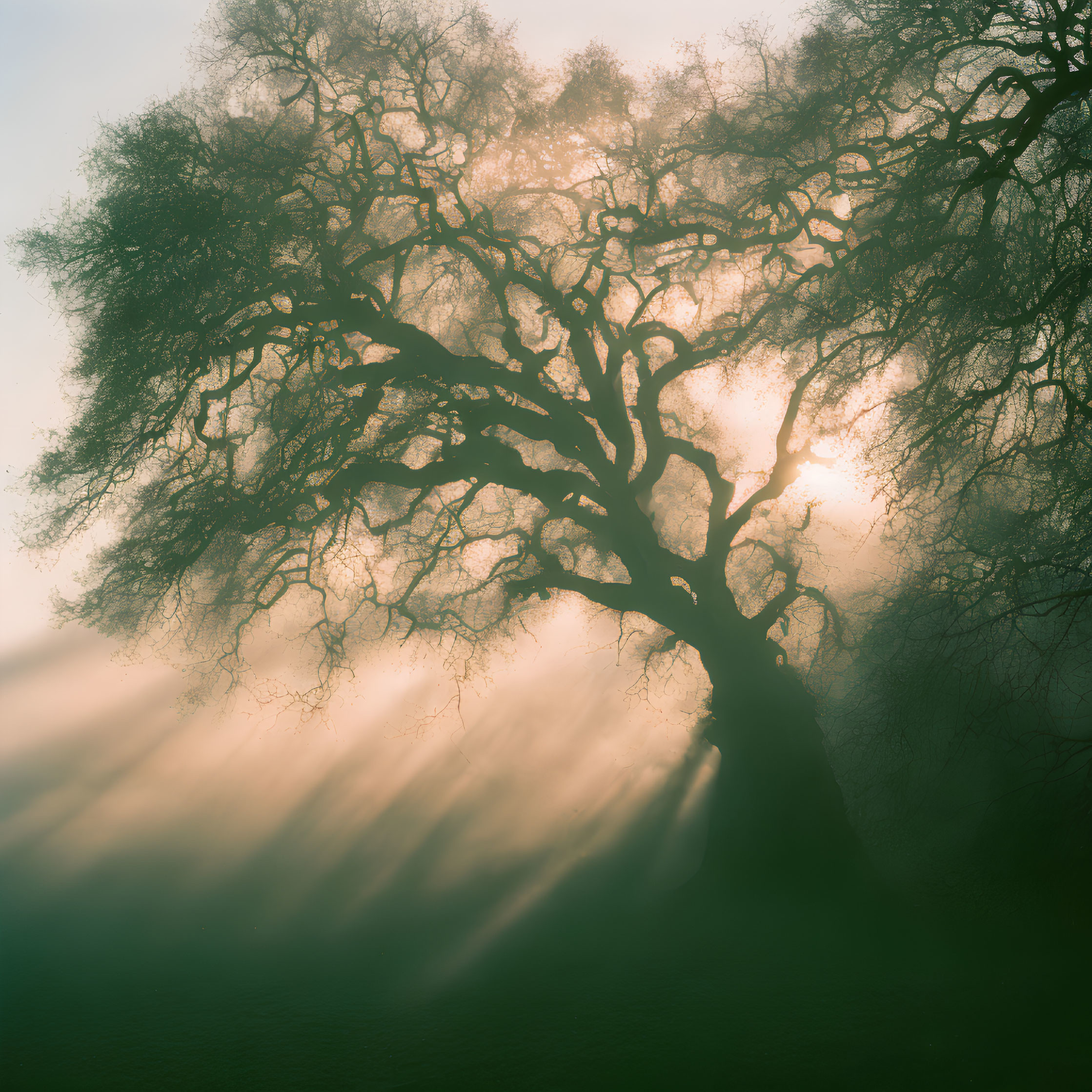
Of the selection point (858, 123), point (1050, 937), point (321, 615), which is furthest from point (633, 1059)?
point (858, 123)

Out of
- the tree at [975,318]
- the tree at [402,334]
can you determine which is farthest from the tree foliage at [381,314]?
the tree at [975,318]

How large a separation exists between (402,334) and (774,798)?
650 cm

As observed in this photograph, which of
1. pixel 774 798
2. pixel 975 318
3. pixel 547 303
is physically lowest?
pixel 774 798

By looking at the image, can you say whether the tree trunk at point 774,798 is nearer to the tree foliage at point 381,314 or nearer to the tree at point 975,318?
the tree foliage at point 381,314

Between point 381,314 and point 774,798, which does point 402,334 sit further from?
point 774,798

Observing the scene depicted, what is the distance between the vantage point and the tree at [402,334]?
700 cm

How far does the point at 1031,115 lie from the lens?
174 inches

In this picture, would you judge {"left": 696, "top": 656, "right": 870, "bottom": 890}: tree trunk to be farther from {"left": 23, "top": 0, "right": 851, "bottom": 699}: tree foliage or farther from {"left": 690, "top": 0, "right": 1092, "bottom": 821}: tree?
{"left": 690, "top": 0, "right": 1092, "bottom": 821}: tree

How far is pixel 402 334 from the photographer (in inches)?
304

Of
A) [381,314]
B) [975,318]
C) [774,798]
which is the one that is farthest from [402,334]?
[774,798]

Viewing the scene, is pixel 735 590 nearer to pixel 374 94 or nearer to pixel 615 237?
pixel 615 237

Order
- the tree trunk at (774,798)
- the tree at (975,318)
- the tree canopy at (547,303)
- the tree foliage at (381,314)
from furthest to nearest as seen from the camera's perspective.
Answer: the tree trunk at (774,798), the tree foliage at (381,314), the tree canopy at (547,303), the tree at (975,318)

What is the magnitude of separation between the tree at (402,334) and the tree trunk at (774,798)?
3 cm

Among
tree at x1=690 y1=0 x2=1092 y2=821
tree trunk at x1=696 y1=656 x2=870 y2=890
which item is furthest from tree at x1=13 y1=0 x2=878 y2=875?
tree at x1=690 y1=0 x2=1092 y2=821
